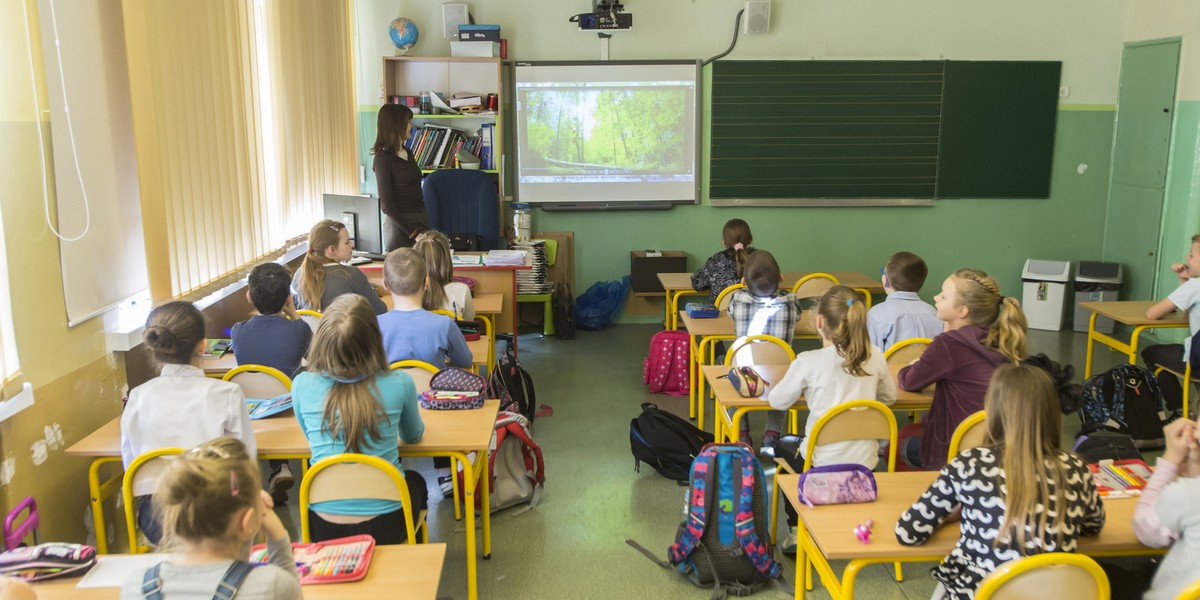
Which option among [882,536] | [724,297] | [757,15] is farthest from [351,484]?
[757,15]

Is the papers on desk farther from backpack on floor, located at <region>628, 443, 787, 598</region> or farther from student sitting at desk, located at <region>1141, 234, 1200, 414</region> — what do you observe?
student sitting at desk, located at <region>1141, 234, 1200, 414</region>

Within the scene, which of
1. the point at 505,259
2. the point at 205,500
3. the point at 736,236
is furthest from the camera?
the point at 505,259

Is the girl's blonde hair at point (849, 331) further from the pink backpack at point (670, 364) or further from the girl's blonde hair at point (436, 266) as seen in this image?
the pink backpack at point (670, 364)

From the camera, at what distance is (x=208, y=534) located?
169cm

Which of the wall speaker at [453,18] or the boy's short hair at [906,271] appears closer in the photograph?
the boy's short hair at [906,271]

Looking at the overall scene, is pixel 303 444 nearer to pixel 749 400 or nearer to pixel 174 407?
pixel 174 407

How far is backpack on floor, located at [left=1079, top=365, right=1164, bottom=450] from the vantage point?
4.69 m

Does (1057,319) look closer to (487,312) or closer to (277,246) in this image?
(487,312)

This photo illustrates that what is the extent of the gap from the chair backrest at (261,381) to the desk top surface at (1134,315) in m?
4.30

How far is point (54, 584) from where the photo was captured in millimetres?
2066

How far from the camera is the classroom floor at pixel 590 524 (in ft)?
11.0

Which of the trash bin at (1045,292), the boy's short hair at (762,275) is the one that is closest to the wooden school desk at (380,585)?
the boy's short hair at (762,275)

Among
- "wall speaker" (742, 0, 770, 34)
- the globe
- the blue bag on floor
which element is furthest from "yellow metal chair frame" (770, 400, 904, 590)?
the globe

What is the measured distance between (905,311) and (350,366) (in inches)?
107
